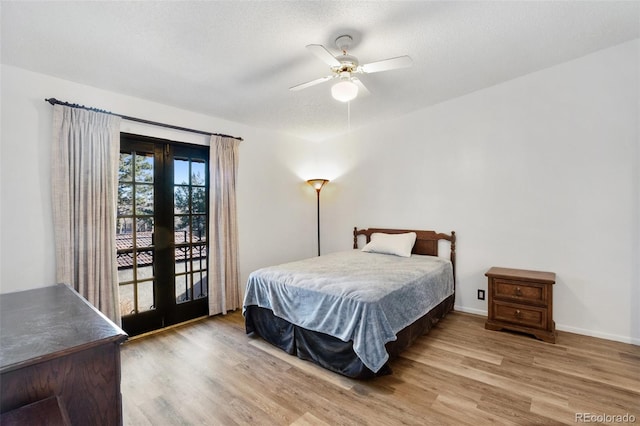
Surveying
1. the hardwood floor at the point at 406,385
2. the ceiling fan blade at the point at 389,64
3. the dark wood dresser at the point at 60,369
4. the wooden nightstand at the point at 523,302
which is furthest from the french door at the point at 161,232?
the wooden nightstand at the point at 523,302

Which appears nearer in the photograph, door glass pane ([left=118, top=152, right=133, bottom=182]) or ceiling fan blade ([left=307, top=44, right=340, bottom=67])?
ceiling fan blade ([left=307, top=44, right=340, bottom=67])

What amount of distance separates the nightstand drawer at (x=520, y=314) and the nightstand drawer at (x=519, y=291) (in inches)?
2.8

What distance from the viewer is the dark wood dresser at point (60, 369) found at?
81 cm

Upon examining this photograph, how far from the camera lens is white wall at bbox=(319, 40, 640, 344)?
2.62 metres

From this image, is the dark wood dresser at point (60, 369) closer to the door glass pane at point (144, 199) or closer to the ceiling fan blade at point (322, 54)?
the ceiling fan blade at point (322, 54)

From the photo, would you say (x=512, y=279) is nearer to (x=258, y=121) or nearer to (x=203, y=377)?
(x=203, y=377)

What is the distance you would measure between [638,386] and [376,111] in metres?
3.51

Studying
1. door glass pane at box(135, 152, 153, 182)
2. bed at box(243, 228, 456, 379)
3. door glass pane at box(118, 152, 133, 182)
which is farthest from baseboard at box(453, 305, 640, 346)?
door glass pane at box(118, 152, 133, 182)

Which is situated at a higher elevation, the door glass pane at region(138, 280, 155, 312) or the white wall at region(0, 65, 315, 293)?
the white wall at region(0, 65, 315, 293)

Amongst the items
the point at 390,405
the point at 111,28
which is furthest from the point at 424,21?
the point at 390,405

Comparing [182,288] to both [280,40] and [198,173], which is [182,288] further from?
[280,40]

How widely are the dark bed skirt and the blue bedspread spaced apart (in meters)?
0.08

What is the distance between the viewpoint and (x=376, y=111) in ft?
12.8

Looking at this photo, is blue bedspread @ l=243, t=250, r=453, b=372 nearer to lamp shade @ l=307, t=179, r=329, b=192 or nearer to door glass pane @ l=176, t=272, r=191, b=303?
door glass pane @ l=176, t=272, r=191, b=303
